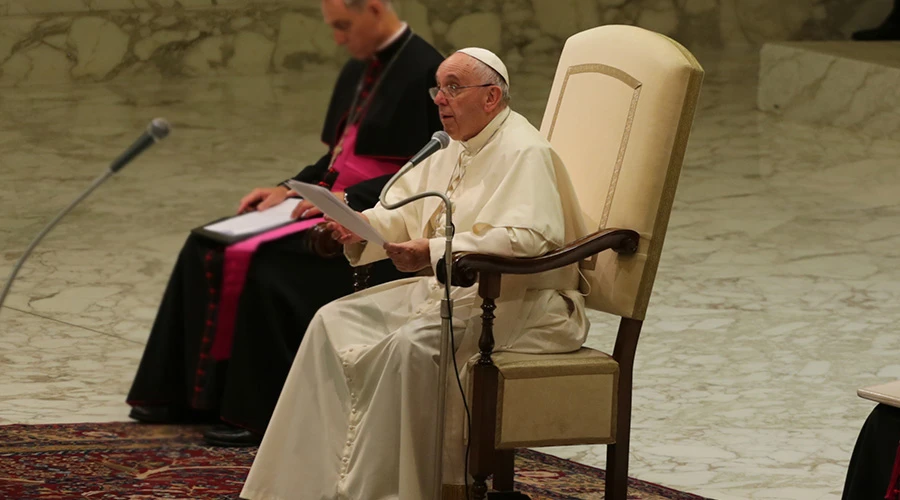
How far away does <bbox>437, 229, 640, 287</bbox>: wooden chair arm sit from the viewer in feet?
11.6

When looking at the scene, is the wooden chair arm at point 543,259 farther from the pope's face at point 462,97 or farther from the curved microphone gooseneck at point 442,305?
the pope's face at point 462,97

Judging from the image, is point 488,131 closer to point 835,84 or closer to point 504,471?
point 504,471

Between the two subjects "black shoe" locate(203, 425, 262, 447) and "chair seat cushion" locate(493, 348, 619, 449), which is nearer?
"chair seat cushion" locate(493, 348, 619, 449)

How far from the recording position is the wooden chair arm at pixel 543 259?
11.6 ft

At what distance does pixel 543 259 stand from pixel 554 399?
34cm

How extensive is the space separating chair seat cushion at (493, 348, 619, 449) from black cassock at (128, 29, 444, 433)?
1.15m

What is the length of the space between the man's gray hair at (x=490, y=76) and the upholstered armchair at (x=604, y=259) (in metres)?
0.28

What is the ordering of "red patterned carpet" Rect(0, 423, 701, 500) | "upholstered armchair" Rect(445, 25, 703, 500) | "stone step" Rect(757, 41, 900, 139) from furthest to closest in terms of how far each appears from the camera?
1. "stone step" Rect(757, 41, 900, 139)
2. "red patterned carpet" Rect(0, 423, 701, 500)
3. "upholstered armchair" Rect(445, 25, 703, 500)

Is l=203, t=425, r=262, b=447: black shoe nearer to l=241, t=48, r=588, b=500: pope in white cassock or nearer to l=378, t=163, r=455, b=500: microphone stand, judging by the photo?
l=241, t=48, r=588, b=500: pope in white cassock

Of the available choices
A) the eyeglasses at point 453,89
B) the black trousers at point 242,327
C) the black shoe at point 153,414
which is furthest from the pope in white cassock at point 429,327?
the black shoe at point 153,414

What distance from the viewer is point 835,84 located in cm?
957

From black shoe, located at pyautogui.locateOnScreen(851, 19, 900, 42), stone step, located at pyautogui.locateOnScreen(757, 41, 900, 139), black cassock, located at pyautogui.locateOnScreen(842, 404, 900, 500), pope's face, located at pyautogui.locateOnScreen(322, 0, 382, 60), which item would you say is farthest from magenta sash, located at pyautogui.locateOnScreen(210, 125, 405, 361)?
black shoe, located at pyautogui.locateOnScreen(851, 19, 900, 42)

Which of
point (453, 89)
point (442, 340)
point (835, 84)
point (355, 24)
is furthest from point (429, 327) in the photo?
point (835, 84)

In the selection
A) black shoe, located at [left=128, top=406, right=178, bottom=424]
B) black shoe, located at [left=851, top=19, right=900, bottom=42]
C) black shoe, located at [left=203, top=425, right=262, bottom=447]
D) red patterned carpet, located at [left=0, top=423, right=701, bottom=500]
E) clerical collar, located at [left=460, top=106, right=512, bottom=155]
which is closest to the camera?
clerical collar, located at [left=460, top=106, right=512, bottom=155]
